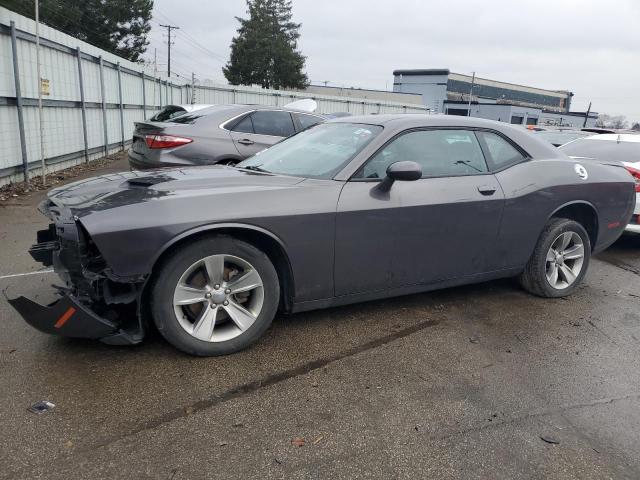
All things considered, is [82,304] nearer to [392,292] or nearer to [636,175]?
[392,292]

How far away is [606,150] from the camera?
22.8 feet

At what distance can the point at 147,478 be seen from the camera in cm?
204

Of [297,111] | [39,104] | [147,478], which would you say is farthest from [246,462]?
[39,104]

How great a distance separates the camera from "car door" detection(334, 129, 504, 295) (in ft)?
10.9

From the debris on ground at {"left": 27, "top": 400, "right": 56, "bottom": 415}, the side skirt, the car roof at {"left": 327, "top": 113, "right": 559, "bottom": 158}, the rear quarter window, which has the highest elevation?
the car roof at {"left": 327, "top": 113, "right": 559, "bottom": 158}

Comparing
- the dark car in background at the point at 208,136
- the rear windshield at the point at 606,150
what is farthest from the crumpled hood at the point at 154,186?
the rear windshield at the point at 606,150

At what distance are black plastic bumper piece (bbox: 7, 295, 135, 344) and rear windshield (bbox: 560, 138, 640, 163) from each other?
21.5ft

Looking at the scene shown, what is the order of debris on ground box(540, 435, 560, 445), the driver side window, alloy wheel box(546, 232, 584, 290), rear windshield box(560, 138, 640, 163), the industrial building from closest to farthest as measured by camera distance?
debris on ground box(540, 435, 560, 445) < the driver side window < alloy wheel box(546, 232, 584, 290) < rear windshield box(560, 138, 640, 163) < the industrial building

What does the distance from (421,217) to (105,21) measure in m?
47.7

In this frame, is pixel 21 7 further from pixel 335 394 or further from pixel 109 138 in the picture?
pixel 335 394

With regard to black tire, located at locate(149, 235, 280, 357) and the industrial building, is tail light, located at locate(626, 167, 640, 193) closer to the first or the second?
black tire, located at locate(149, 235, 280, 357)

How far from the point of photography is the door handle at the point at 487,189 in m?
3.80

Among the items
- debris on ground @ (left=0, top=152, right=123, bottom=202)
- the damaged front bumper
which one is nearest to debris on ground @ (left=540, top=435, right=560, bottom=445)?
the damaged front bumper

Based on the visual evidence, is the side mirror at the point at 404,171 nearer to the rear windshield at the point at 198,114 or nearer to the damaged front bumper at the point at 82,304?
the damaged front bumper at the point at 82,304
